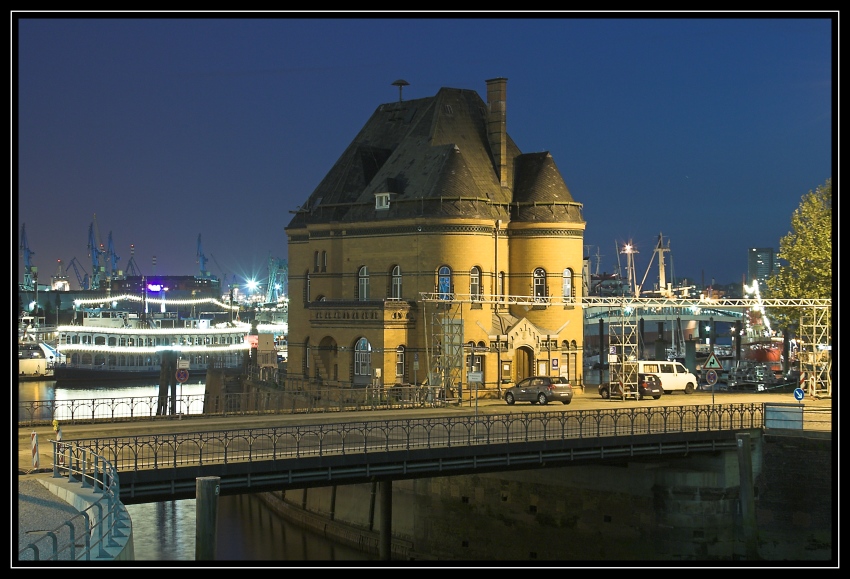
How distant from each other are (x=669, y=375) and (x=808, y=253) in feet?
36.3

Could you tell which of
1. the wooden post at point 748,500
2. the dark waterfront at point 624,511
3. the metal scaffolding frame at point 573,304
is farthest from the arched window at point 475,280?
the wooden post at point 748,500

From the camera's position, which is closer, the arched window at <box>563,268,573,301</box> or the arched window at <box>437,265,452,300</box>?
the arched window at <box>437,265,452,300</box>

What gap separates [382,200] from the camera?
71.3 m

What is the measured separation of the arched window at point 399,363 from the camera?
223 feet

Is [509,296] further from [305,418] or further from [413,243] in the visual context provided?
→ [305,418]

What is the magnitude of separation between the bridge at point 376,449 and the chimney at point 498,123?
22.5 m

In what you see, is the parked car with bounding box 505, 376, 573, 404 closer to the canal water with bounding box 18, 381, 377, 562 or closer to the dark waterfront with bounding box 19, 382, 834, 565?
the dark waterfront with bounding box 19, 382, 834, 565

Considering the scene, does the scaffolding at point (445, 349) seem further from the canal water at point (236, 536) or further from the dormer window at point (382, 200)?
the canal water at point (236, 536)

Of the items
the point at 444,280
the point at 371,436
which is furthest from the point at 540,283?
the point at 371,436

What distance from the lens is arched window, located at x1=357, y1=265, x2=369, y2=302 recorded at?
72750mm

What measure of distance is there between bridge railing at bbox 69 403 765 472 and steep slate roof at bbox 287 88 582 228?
18.5 metres

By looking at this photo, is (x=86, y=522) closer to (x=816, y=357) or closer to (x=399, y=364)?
(x=399, y=364)

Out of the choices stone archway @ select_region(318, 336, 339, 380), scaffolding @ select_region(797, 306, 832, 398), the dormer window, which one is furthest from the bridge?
stone archway @ select_region(318, 336, 339, 380)
